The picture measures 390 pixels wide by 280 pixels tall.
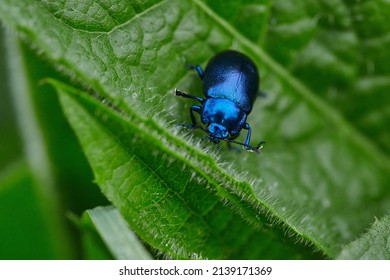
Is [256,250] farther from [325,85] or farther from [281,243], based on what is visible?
[325,85]

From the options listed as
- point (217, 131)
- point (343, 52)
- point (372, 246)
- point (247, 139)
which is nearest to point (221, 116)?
point (217, 131)

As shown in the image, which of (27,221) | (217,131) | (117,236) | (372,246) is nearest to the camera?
(372,246)

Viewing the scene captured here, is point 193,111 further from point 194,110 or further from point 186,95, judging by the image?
point 186,95

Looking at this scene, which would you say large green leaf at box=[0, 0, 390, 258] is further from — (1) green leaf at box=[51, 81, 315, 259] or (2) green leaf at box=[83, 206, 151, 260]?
(2) green leaf at box=[83, 206, 151, 260]

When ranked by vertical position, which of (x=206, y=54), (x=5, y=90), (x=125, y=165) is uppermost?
(x=206, y=54)

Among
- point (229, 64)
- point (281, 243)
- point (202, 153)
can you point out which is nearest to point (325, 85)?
point (229, 64)
